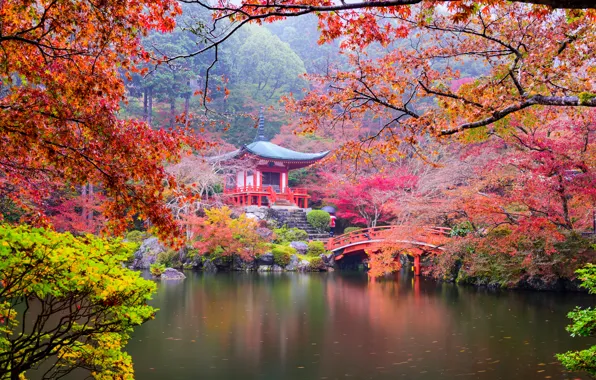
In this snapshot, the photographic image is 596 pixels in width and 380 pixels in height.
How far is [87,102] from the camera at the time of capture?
14.0ft

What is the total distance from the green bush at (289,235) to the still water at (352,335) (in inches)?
268

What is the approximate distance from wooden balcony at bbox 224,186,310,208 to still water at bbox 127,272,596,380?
10.4 meters

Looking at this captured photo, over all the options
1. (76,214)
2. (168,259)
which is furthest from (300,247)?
(76,214)

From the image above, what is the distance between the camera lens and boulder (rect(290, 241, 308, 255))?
19.9 m

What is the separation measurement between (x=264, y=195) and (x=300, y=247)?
5.23m

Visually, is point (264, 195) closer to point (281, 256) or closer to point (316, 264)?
point (281, 256)

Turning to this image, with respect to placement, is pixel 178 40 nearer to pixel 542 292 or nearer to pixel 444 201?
pixel 444 201

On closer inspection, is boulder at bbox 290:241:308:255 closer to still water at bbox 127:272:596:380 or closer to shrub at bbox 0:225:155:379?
still water at bbox 127:272:596:380

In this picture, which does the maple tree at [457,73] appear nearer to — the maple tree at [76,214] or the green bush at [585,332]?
the green bush at [585,332]

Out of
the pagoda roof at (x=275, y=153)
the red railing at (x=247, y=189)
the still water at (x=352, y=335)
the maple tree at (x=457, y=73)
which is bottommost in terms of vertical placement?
the still water at (x=352, y=335)

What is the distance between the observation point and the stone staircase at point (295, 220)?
2200 cm

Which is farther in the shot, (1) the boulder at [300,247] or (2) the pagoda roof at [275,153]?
(2) the pagoda roof at [275,153]

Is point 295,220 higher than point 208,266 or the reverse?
higher

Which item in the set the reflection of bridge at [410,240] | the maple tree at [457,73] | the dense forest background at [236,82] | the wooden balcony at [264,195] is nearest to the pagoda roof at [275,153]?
the wooden balcony at [264,195]
